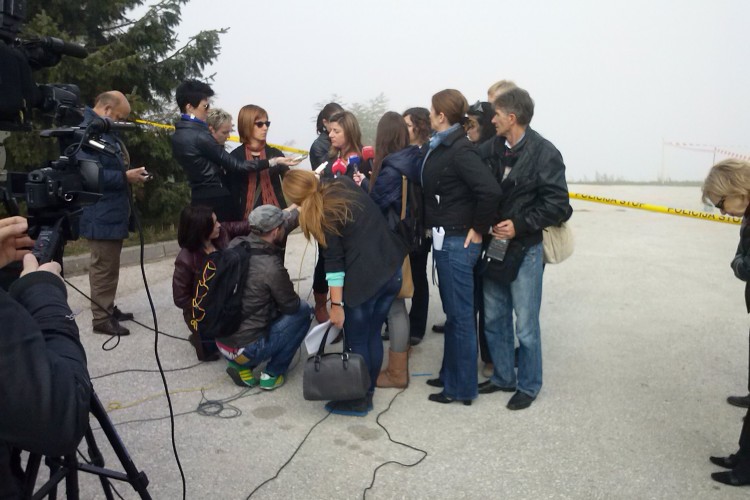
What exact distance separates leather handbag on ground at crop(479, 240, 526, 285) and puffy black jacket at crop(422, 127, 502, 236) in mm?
195

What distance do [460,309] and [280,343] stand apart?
125 cm

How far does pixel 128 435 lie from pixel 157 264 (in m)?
4.46

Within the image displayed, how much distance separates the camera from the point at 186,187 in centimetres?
920

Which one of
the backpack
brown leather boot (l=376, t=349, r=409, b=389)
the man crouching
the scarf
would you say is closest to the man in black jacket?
brown leather boot (l=376, t=349, r=409, b=389)

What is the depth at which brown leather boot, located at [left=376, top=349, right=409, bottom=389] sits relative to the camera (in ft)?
13.7

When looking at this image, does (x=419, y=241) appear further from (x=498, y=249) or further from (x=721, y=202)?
(x=721, y=202)

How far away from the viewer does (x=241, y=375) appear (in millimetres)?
4156

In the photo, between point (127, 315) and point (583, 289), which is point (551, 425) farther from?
point (127, 315)

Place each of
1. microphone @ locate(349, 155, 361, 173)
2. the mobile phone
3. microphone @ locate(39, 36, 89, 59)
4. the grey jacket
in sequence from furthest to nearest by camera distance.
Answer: microphone @ locate(349, 155, 361, 173)
the grey jacket
the mobile phone
microphone @ locate(39, 36, 89, 59)

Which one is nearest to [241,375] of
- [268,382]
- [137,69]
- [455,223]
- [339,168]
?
[268,382]

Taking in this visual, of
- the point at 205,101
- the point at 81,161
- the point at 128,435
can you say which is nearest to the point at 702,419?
the point at 128,435

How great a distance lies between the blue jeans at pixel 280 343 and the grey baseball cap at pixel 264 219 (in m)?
0.58

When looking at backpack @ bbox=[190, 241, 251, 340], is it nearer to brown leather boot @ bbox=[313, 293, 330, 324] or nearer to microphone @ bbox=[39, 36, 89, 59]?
brown leather boot @ bbox=[313, 293, 330, 324]

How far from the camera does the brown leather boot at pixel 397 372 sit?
416cm
